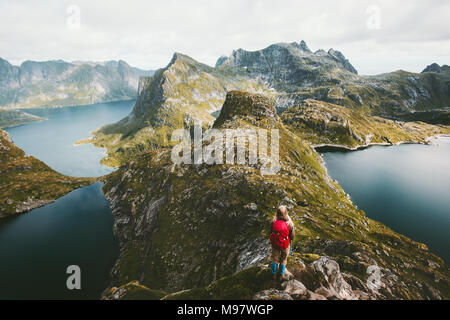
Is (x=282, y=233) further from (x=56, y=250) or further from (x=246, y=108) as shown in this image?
(x=246, y=108)

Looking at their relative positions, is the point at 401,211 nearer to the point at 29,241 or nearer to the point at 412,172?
the point at 412,172

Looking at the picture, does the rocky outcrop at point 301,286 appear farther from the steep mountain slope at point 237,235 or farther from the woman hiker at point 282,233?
the woman hiker at point 282,233

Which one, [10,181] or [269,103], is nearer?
[269,103]

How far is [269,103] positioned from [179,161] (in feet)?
237

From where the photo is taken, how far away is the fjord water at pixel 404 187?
74188mm

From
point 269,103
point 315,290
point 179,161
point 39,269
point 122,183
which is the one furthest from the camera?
point 269,103

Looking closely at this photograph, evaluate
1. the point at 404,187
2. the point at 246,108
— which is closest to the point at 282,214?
the point at 246,108

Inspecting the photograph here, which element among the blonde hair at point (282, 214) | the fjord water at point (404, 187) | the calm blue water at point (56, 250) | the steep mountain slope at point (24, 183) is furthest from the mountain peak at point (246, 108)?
the steep mountain slope at point (24, 183)

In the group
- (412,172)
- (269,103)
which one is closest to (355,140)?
(412,172)

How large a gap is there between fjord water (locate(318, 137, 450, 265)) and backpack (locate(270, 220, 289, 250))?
80.7m

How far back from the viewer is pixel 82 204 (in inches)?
4530

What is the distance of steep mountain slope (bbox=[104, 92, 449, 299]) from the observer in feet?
101

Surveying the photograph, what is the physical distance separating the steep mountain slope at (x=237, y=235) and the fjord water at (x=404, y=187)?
1893 cm

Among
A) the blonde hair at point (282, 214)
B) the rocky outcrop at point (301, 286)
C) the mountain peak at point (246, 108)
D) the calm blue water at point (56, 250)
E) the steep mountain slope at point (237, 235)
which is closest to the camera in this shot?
the blonde hair at point (282, 214)
